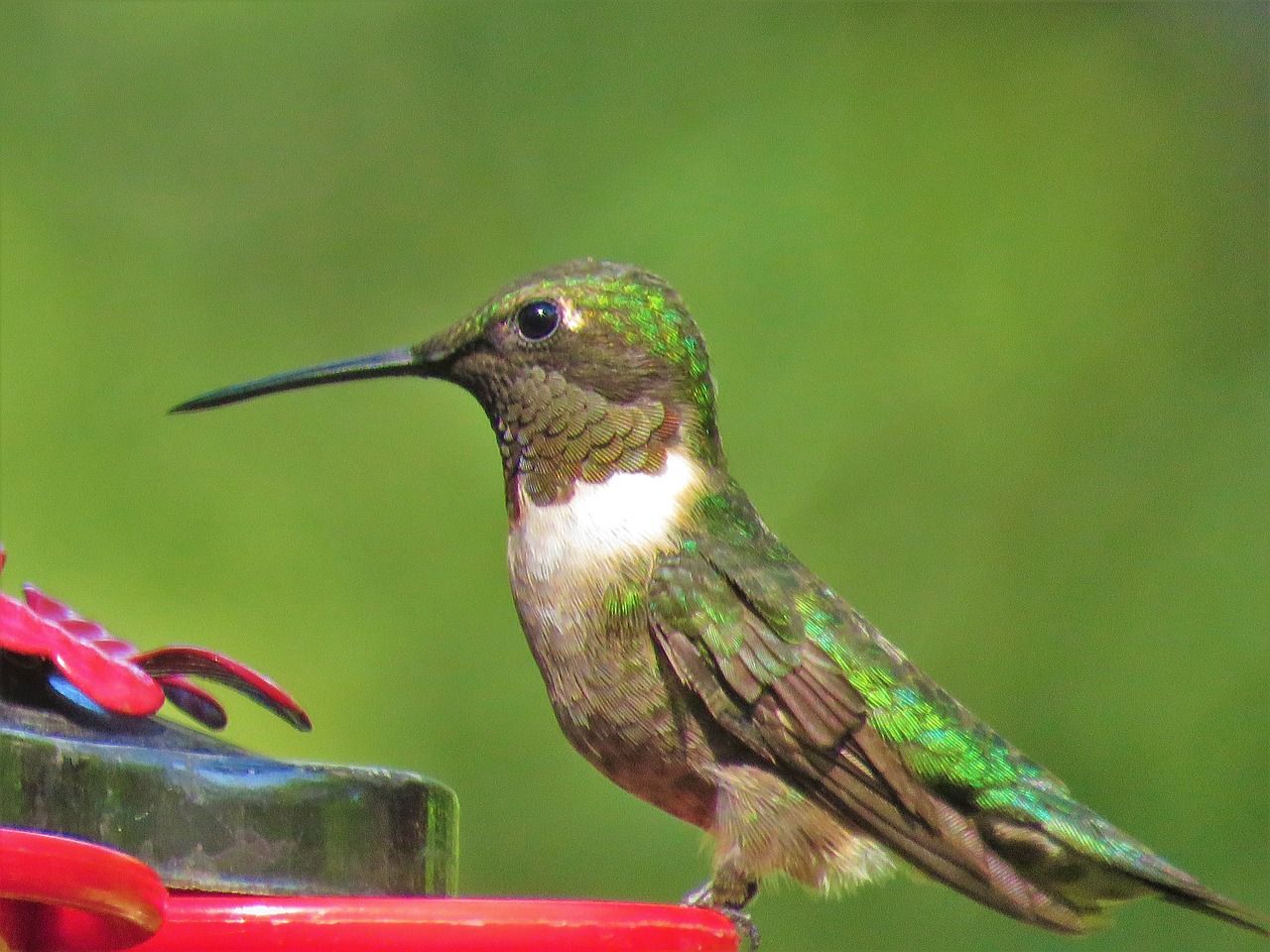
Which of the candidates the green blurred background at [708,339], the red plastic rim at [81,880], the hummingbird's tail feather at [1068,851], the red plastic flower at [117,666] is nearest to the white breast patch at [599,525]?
the red plastic flower at [117,666]

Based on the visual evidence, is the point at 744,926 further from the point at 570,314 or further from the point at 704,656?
the point at 570,314

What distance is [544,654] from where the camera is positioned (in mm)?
2771

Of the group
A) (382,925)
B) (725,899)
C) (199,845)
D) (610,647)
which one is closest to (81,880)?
(382,925)

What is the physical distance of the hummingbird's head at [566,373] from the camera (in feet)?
9.64

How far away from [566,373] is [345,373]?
1.28 feet

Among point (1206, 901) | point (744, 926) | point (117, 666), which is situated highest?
point (117, 666)

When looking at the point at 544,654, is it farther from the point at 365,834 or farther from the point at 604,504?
the point at 365,834

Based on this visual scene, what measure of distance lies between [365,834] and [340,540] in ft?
11.5

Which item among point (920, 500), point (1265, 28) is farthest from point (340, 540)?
point (1265, 28)

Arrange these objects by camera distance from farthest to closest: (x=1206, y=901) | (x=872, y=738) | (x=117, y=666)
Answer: (x=872, y=738), (x=1206, y=901), (x=117, y=666)

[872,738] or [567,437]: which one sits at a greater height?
[567,437]

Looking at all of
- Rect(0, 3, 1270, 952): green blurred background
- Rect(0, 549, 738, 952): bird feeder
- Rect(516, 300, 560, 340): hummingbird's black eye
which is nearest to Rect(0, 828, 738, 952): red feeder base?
Rect(0, 549, 738, 952): bird feeder

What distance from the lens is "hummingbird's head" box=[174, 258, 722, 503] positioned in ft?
9.64

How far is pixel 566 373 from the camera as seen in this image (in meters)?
2.95
